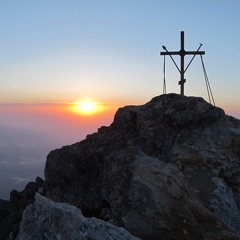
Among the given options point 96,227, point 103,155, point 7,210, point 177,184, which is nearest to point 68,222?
point 96,227

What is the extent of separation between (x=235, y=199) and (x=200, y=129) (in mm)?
3658

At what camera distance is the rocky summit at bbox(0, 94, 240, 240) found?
14477 millimetres

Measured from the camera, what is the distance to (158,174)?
49.8ft

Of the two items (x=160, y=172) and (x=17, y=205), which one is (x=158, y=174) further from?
(x=17, y=205)

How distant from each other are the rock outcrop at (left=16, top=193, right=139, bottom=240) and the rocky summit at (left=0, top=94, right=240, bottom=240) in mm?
66

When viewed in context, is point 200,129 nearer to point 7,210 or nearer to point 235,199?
point 235,199

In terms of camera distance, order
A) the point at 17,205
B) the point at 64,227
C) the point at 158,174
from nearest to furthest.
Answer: the point at 64,227 < the point at 158,174 < the point at 17,205

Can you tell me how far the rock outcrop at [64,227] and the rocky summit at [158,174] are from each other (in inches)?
2.6

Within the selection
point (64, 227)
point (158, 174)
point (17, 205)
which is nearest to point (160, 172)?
point (158, 174)

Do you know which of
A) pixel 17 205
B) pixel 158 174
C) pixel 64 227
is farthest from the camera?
pixel 17 205

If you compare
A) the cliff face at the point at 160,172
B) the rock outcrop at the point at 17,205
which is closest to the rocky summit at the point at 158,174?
the cliff face at the point at 160,172

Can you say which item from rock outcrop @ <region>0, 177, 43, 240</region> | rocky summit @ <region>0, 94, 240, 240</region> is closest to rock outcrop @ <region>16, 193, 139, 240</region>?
rocky summit @ <region>0, 94, 240, 240</region>

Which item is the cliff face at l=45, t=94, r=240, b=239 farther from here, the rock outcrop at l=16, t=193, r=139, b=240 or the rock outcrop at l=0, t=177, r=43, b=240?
the rock outcrop at l=0, t=177, r=43, b=240

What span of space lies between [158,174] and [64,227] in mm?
4492
